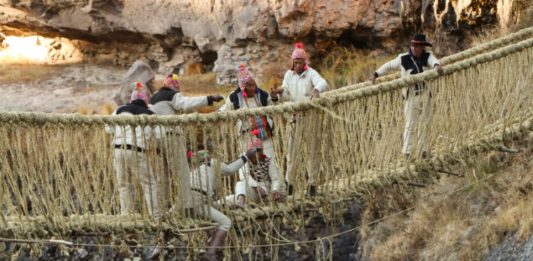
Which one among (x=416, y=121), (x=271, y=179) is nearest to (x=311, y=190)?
(x=271, y=179)

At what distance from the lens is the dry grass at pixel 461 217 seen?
20.7 feet

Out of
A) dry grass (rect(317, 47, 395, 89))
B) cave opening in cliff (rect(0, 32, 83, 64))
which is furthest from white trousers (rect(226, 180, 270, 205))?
cave opening in cliff (rect(0, 32, 83, 64))

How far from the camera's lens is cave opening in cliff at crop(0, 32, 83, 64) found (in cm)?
1224

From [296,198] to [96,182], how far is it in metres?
1.12

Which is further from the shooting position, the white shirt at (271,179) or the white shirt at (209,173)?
the white shirt at (271,179)

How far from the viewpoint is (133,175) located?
4.81m

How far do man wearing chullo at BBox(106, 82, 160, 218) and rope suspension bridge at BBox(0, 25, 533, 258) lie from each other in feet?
0.13

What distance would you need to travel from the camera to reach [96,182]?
480 centimetres

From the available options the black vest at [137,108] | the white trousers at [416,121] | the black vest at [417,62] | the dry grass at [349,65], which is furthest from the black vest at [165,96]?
the dry grass at [349,65]

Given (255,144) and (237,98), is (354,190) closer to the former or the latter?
(255,144)

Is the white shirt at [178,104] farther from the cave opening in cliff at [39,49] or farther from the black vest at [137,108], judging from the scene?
the cave opening in cliff at [39,49]

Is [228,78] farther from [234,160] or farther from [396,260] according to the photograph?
[234,160]

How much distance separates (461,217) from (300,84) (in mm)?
2661

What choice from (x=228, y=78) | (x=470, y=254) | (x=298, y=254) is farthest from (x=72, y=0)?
(x=470, y=254)
